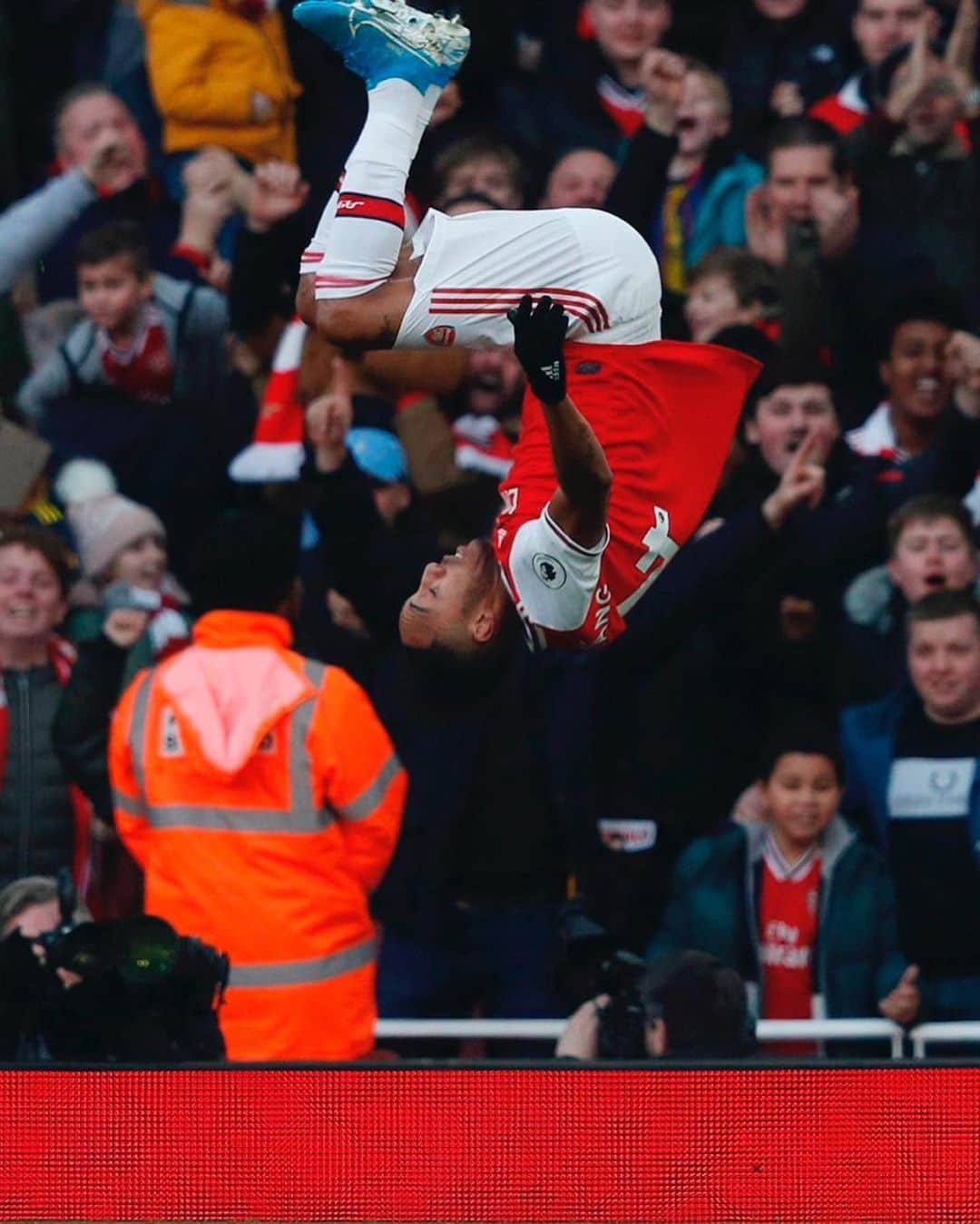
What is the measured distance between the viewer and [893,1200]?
5258 millimetres

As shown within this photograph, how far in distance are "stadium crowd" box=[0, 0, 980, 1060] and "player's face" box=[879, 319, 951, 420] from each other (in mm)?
14

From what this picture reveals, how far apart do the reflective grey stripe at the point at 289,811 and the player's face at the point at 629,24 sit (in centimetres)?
352

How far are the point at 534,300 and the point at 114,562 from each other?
2.74 meters

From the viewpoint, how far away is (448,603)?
5910 millimetres

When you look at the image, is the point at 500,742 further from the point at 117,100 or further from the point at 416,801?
the point at 117,100

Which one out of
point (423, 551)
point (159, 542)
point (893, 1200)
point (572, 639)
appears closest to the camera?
point (893, 1200)

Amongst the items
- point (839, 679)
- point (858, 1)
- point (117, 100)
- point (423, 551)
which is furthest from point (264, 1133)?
point (858, 1)

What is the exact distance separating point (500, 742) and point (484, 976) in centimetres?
63

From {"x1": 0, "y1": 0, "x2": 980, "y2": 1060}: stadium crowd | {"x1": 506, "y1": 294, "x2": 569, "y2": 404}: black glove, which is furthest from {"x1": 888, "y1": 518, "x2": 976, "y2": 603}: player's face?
{"x1": 506, "y1": 294, "x2": 569, "y2": 404}: black glove

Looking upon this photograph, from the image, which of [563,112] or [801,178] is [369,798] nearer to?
[801,178]

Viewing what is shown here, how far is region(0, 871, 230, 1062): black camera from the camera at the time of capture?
5.46 meters

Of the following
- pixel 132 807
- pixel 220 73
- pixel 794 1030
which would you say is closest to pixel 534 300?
pixel 132 807

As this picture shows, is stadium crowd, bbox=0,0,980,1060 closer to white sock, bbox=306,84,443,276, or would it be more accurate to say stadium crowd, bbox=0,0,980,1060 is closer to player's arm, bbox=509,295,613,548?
white sock, bbox=306,84,443,276

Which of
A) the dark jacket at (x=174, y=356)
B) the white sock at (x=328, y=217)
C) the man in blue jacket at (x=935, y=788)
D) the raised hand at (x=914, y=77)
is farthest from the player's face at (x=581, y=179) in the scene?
the white sock at (x=328, y=217)
